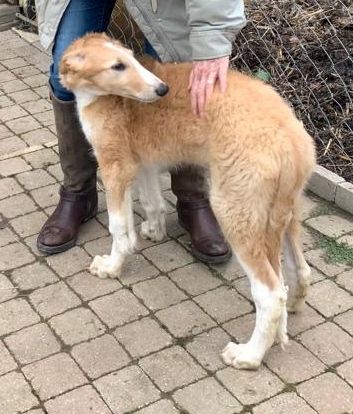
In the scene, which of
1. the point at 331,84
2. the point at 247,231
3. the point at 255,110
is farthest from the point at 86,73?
the point at 331,84

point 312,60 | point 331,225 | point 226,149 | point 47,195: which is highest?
point 226,149

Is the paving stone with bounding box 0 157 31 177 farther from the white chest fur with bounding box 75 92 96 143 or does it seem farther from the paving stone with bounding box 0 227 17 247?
the white chest fur with bounding box 75 92 96 143

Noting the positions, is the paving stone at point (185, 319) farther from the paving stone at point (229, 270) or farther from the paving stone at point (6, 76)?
the paving stone at point (6, 76)

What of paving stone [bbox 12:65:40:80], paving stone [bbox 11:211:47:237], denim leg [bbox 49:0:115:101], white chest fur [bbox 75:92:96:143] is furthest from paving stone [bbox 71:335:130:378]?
paving stone [bbox 12:65:40:80]

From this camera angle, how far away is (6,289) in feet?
12.5

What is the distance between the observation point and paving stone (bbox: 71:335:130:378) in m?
3.26

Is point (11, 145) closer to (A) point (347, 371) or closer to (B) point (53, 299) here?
(B) point (53, 299)

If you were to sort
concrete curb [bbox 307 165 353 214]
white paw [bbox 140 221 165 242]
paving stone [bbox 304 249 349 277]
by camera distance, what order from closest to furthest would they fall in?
paving stone [bbox 304 249 349 277]
white paw [bbox 140 221 165 242]
concrete curb [bbox 307 165 353 214]

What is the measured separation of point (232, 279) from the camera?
3.85 meters

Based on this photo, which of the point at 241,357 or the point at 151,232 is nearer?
the point at 241,357

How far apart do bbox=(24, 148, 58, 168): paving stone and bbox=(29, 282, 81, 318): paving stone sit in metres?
1.38

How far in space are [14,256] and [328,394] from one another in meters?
1.91

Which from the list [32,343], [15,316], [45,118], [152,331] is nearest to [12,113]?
[45,118]

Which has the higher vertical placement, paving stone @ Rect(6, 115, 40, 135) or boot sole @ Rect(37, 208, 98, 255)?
boot sole @ Rect(37, 208, 98, 255)
